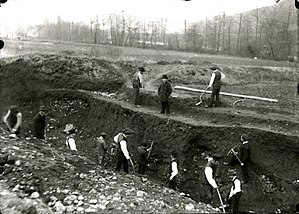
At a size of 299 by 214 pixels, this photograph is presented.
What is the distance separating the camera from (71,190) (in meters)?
8.31

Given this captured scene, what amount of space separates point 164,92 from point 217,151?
3.17 m

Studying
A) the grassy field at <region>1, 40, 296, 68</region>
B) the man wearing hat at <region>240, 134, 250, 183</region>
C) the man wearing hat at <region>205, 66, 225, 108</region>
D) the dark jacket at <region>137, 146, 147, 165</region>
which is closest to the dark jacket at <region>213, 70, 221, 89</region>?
the man wearing hat at <region>205, 66, 225, 108</region>

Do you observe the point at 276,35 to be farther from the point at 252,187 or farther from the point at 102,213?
the point at 102,213

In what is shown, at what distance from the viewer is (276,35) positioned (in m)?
42.9

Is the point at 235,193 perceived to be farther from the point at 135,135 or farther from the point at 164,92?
the point at 135,135

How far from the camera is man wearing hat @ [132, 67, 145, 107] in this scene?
1593 cm

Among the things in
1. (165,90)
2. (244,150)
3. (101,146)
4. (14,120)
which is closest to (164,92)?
(165,90)

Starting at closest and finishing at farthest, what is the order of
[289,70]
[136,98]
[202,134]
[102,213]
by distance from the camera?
[102,213]
[202,134]
[136,98]
[289,70]

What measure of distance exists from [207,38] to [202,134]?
125 ft

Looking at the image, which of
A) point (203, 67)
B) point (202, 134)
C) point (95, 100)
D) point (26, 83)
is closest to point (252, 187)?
point (202, 134)

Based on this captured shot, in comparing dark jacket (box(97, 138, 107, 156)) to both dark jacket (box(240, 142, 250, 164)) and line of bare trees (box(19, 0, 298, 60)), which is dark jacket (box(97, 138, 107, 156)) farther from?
line of bare trees (box(19, 0, 298, 60))

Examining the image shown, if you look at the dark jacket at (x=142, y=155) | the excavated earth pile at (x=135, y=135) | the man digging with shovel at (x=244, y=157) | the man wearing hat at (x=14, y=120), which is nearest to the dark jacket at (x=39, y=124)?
the excavated earth pile at (x=135, y=135)

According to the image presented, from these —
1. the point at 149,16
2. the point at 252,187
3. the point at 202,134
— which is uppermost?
the point at 149,16

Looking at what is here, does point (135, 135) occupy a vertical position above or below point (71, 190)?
below
